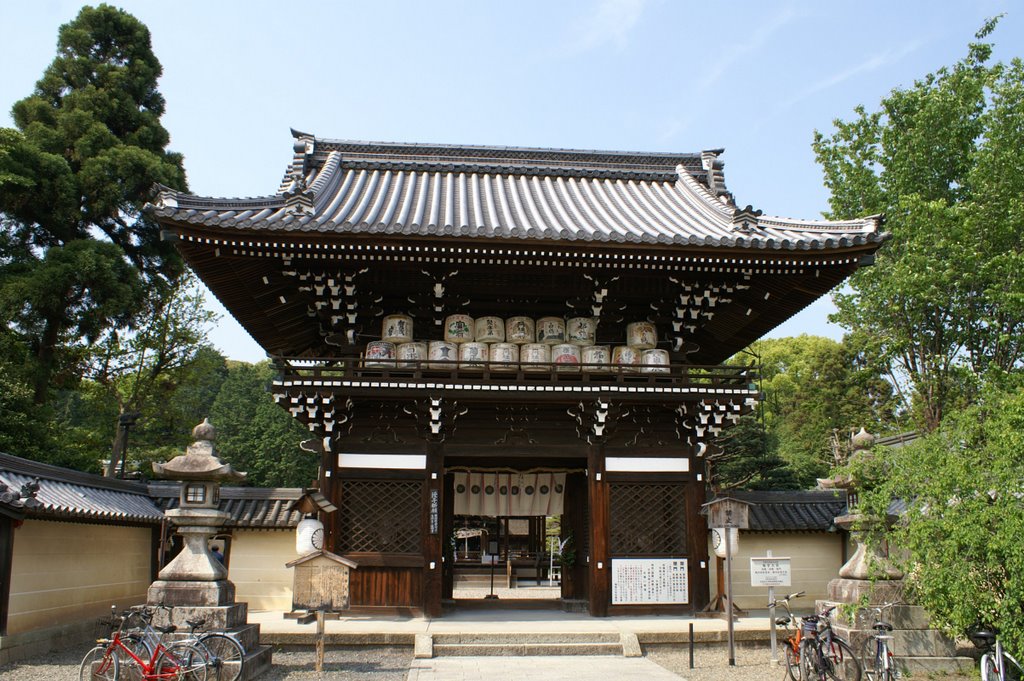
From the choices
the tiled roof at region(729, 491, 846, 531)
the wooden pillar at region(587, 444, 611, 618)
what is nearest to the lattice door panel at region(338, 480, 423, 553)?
the wooden pillar at region(587, 444, 611, 618)

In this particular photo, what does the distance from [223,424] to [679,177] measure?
39.5m

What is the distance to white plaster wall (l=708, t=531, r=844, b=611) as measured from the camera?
14.3m

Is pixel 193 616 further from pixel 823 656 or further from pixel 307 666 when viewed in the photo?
pixel 823 656

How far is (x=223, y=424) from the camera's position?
48.5 m

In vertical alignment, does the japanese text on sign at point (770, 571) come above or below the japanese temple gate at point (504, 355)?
below

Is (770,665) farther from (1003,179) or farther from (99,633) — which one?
(1003,179)

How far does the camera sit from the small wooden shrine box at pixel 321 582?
948 centimetres

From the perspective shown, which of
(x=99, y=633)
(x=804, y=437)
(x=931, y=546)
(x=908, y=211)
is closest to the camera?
(x=931, y=546)

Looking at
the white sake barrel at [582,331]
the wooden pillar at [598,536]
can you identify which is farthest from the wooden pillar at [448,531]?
the white sake barrel at [582,331]

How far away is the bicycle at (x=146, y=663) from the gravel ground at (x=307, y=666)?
1.13 meters

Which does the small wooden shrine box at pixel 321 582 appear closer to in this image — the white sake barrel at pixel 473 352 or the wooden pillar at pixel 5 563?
the wooden pillar at pixel 5 563

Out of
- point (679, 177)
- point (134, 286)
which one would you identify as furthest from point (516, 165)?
point (134, 286)

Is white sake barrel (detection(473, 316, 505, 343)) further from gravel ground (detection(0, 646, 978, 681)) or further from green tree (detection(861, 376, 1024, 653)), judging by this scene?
green tree (detection(861, 376, 1024, 653))

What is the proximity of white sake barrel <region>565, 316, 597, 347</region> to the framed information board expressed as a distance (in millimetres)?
3724
